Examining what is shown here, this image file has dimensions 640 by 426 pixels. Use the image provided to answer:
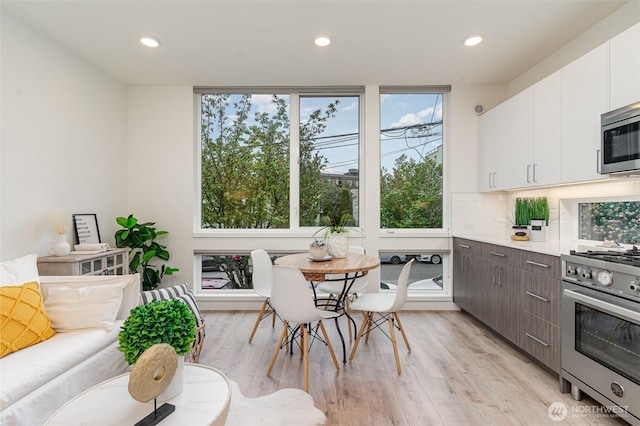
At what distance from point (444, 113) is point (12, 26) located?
13.8ft

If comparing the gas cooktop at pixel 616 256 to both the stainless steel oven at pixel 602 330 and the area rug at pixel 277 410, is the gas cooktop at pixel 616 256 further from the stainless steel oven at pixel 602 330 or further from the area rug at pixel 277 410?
the area rug at pixel 277 410

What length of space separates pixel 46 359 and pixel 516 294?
3170 mm

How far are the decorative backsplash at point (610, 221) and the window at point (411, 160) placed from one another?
148 centimetres

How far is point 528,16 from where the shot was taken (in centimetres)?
248

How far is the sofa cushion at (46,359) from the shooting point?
144 centimetres

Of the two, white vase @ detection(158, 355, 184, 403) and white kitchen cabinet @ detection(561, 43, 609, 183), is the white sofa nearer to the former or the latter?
white vase @ detection(158, 355, 184, 403)

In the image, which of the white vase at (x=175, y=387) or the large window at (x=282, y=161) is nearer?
the white vase at (x=175, y=387)

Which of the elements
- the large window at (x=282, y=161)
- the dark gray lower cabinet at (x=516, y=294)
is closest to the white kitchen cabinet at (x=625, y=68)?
the dark gray lower cabinet at (x=516, y=294)

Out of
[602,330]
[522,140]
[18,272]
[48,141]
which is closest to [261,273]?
[18,272]

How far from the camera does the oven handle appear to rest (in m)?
1.68

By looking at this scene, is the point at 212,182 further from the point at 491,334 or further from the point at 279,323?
the point at 491,334

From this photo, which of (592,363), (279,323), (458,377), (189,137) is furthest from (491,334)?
(189,137)

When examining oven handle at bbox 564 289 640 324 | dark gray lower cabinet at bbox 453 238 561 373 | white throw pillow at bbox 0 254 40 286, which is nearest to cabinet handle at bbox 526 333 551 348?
dark gray lower cabinet at bbox 453 238 561 373

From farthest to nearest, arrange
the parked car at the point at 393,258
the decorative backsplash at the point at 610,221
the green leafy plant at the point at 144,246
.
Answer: the parked car at the point at 393,258
the green leafy plant at the point at 144,246
the decorative backsplash at the point at 610,221
